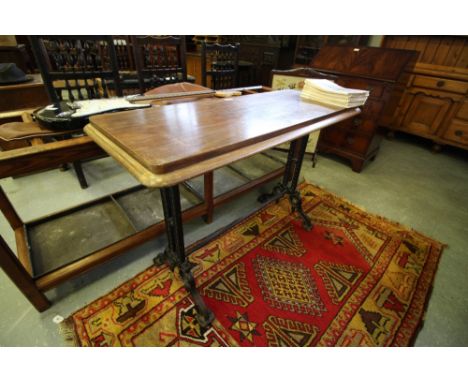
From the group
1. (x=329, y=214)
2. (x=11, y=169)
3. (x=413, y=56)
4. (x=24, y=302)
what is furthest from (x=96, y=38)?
(x=413, y=56)

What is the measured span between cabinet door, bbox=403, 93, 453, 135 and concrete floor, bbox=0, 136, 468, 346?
0.94 ft

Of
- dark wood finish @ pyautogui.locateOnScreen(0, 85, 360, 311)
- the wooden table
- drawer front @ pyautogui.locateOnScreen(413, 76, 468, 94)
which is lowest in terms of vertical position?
dark wood finish @ pyautogui.locateOnScreen(0, 85, 360, 311)

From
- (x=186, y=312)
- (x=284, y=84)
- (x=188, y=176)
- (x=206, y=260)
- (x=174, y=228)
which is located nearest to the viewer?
(x=188, y=176)

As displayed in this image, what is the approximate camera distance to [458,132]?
2730mm

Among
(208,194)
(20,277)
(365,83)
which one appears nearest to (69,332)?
(20,277)

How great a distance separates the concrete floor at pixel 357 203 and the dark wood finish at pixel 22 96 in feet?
2.60

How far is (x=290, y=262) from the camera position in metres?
1.45

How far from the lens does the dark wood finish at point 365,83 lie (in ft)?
6.59

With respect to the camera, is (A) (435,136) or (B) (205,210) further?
(A) (435,136)

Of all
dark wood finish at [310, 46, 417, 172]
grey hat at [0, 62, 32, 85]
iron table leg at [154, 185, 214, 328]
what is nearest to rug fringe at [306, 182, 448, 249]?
dark wood finish at [310, 46, 417, 172]

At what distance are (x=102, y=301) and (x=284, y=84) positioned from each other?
89.2 inches

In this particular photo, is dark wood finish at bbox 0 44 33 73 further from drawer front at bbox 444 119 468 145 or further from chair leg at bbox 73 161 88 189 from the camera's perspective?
drawer front at bbox 444 119 468 145

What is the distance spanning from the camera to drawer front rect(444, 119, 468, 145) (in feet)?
8.80

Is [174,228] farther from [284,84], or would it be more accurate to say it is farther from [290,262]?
[284,84]
